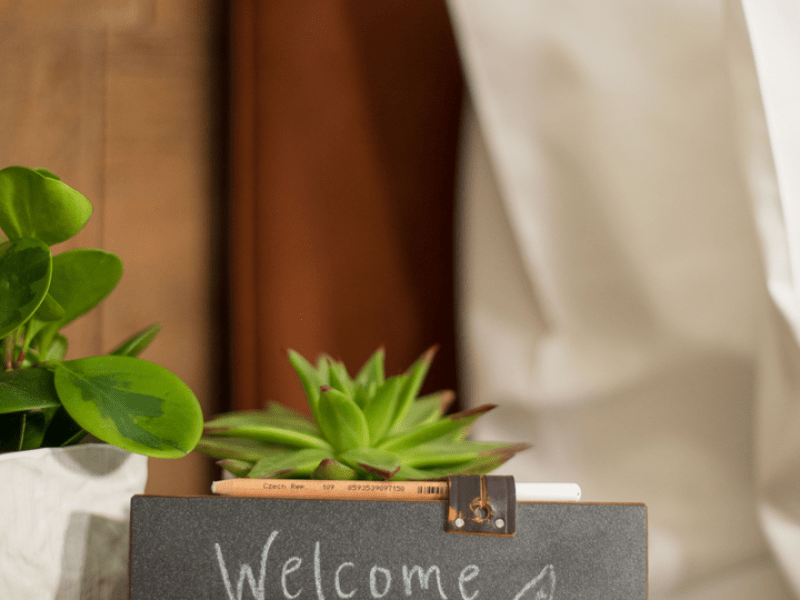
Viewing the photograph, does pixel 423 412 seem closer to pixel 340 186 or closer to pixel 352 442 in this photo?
pixel 352 442

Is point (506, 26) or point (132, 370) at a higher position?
point (506, 26)

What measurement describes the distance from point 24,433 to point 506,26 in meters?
0.59

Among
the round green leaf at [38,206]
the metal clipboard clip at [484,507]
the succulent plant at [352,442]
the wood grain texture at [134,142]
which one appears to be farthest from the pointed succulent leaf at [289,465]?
the wood grain texture at [134,142]

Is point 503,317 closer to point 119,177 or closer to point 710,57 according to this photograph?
point 710,57

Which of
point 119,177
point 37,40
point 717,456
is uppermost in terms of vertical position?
point 37,40

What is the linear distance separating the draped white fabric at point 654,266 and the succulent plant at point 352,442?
0.58ft

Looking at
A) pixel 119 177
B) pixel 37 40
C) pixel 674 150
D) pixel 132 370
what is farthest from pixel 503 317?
pixel 37 40

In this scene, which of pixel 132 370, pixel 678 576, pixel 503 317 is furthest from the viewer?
pixel 503 317

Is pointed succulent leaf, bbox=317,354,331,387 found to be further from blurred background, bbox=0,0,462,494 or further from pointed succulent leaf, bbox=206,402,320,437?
blurred background, bbox=0,0,462,494

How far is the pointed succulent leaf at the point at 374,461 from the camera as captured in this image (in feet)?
1.23

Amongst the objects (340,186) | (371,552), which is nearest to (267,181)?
(340,186)

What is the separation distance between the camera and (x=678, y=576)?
52cm

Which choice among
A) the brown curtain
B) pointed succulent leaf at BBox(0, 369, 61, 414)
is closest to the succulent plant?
pointed succulent leaf at BBox(0, 369, 61, 414)

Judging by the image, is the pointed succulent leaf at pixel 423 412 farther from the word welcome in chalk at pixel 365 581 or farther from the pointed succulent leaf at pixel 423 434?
the word welcome in chalk at pixel 365 581
